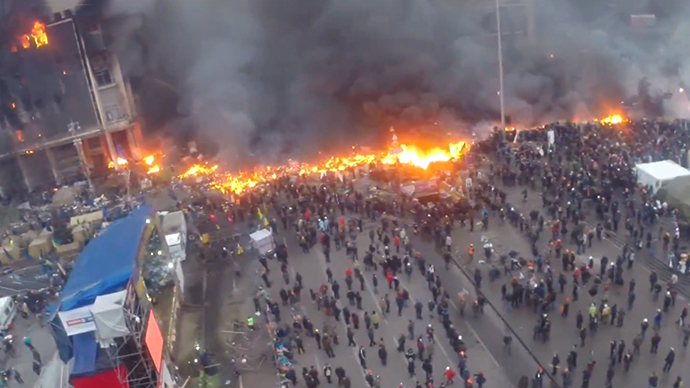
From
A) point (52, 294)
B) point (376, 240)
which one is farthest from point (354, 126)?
point (52, 294)

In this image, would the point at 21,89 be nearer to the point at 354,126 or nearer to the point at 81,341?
the point at 354,126

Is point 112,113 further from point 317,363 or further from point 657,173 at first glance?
point 657,173

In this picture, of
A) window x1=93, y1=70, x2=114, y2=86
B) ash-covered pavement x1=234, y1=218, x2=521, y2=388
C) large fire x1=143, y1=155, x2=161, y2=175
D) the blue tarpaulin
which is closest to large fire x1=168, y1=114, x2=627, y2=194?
large fire x1=143, y1=155, x2=161, y2=175

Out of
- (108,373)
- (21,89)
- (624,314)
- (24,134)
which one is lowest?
(624,314)

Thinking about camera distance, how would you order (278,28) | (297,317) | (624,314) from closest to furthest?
(624,314) < (297,317) < (278,28)

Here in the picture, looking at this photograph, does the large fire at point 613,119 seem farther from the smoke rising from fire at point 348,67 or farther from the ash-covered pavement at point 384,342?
the ash-covered pavement at point 384,342

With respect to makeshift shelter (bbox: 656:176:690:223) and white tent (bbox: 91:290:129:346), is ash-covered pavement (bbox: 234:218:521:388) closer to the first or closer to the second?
white tent (bbox: 91:290:129:346)
